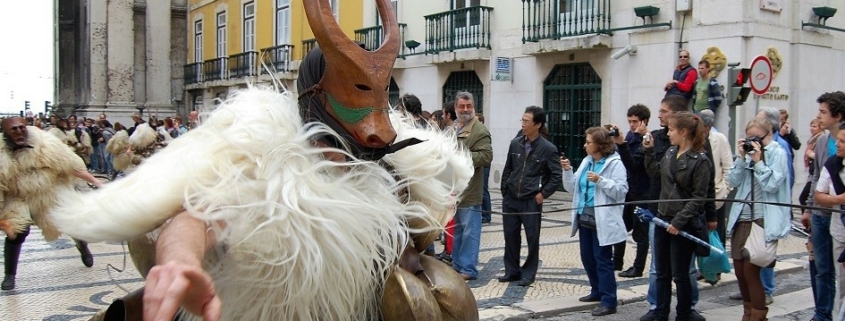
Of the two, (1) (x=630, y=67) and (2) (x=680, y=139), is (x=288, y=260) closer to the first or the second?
(2) (x=680, y=139)

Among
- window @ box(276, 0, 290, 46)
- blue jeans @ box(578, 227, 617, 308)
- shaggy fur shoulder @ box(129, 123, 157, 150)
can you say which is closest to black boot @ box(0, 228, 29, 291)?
blue jeans @ box(578, 227, 617, 308)

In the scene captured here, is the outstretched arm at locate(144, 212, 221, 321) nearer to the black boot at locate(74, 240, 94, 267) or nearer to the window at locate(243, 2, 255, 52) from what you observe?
the black boot at locate(74, 240, 94, 267)

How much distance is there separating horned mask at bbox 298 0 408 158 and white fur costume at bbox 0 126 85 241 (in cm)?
556

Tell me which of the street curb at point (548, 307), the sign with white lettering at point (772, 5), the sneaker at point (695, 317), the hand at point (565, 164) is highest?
the sign with white lettering at point (772, 5)

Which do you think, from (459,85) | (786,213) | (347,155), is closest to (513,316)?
(786,213)

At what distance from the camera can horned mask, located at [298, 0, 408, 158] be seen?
6.12ft

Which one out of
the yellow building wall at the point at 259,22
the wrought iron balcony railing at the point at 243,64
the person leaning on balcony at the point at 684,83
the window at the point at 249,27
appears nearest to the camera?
the person leaning on balcony at the point at 684,83

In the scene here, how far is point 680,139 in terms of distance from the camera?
5.75 metres

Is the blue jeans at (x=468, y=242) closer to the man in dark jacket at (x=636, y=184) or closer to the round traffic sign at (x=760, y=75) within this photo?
the man in dark jacket at (x=636, y=184)

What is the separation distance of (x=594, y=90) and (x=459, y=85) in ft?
14.2

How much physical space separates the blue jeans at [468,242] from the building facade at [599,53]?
4962 mm

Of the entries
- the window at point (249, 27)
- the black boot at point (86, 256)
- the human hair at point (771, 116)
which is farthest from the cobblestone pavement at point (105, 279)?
the window at point (249, 27)

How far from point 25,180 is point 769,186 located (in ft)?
21.0

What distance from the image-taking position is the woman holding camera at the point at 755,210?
19.2 feet
